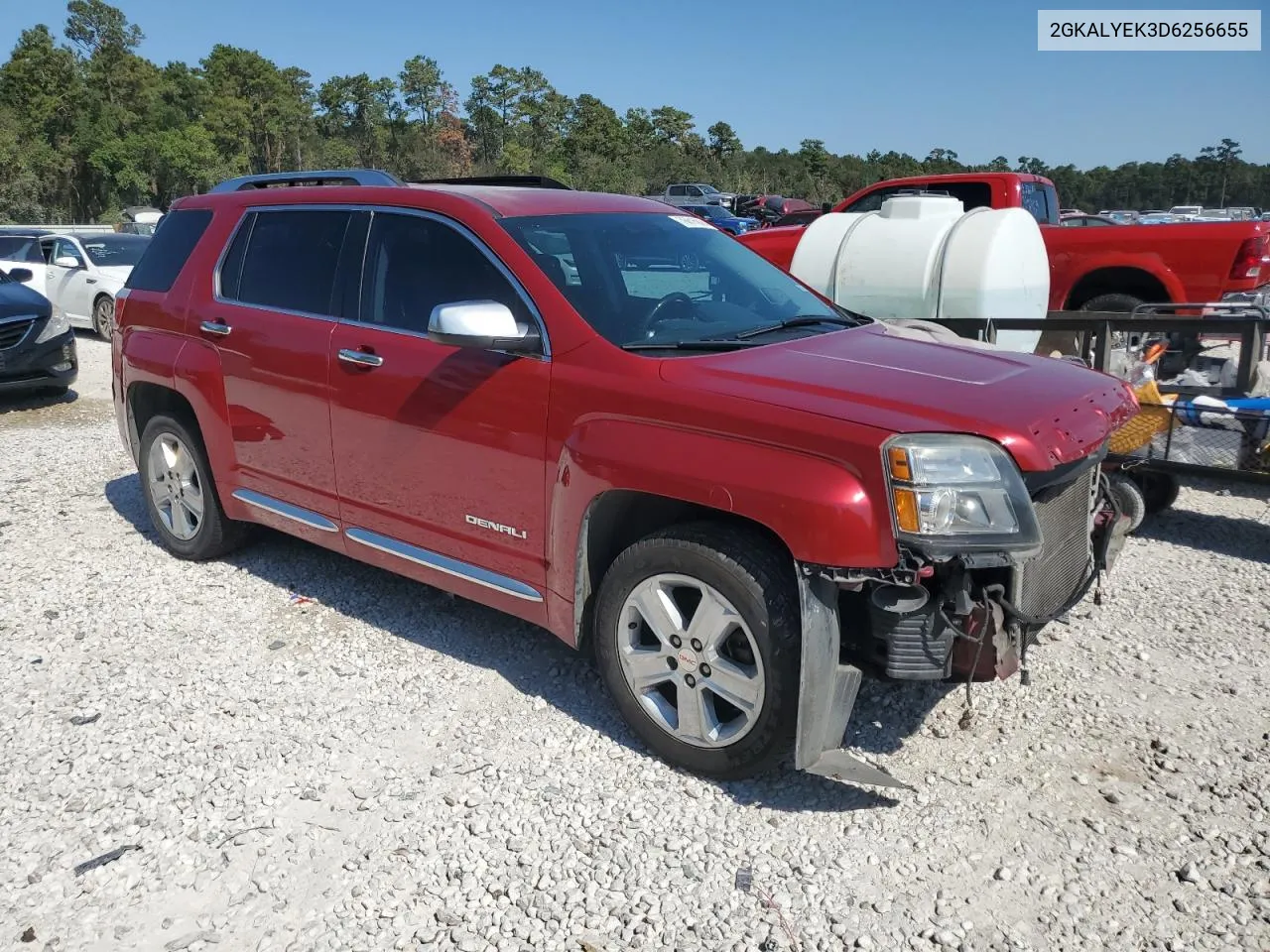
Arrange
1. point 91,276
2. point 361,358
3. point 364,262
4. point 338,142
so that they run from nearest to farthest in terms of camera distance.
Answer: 1. point 361,358
2. point 364,262
3. point 91,276
4. point 338,142

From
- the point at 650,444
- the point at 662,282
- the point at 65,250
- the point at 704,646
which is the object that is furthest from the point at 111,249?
the point at 704,646

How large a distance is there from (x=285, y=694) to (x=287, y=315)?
1.64m

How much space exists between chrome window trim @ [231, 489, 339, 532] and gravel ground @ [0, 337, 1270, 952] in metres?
0.47

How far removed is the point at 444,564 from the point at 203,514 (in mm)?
1905

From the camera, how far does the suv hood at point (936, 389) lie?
2.85 meters

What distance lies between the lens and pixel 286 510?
4.62m

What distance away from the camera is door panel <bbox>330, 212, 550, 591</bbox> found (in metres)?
3.59

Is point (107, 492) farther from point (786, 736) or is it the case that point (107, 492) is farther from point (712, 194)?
point (712, 194)

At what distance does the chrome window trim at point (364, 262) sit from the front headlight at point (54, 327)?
19.8 feet

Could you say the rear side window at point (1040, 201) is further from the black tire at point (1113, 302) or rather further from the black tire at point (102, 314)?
the black tire at point (102, 314)

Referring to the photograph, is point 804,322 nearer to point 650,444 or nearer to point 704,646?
point 650,444

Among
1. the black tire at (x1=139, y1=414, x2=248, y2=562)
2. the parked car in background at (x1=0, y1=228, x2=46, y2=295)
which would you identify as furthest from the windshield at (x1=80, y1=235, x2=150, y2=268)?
the black tire at (x1=139, y1=414, x2=248, y2=562)

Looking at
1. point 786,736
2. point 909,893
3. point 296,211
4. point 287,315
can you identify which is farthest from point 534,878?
point 296,211

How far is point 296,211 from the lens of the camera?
457cm
